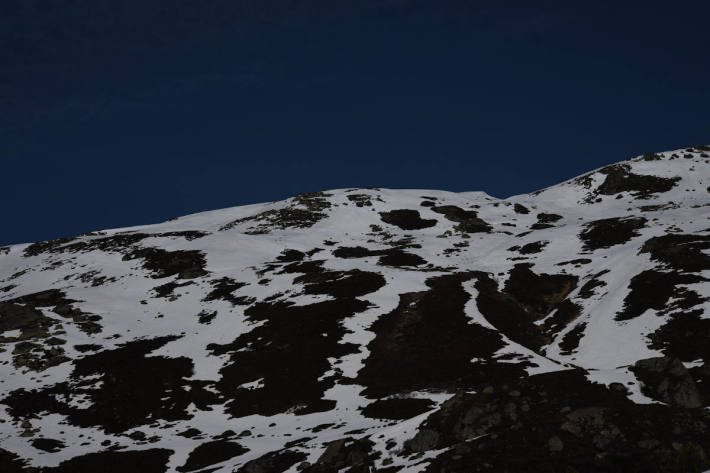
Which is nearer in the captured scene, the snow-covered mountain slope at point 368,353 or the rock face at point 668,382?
the snow-covered mountain slope at point 368,353

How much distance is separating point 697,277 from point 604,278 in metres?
11.0

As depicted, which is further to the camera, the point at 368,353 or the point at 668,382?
the point at 368,353

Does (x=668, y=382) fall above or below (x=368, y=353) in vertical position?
above

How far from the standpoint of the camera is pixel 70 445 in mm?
46656

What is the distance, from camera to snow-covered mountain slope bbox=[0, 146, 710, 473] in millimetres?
31812

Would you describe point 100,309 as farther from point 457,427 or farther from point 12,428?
point 457,427

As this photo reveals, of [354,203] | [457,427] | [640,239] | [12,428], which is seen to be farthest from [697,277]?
[354,203]

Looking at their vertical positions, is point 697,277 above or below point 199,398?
above

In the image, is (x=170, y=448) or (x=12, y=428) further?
(x=12, y=428)

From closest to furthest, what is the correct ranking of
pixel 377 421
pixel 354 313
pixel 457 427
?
pixel 457 427 < pixel 377 421 < pixel 354 313

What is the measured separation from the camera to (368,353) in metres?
59.8

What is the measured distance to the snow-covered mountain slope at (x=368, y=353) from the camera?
31812mm

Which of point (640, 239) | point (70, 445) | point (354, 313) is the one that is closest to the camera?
point (70, 445)

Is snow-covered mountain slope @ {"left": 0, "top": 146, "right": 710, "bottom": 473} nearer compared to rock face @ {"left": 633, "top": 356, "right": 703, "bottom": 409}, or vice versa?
snow-covered mountain slope @ {"left": 0, "top": 146, "right": 710, "bottom": 473}
